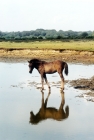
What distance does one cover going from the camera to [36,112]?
12.5 metres

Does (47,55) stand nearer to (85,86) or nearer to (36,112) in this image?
(85,86)

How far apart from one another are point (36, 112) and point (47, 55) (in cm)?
2619

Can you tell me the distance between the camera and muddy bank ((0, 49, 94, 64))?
35.3m

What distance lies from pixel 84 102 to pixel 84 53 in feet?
76.4

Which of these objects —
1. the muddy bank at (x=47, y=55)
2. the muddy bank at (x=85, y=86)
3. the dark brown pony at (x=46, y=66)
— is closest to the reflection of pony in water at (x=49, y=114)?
the muddy bank at (x=85, y=86)

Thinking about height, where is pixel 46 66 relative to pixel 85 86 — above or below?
above

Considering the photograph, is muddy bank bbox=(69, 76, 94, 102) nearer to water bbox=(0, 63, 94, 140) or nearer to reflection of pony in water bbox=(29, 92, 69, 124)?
water bbox=(0, 63, 94, 140)

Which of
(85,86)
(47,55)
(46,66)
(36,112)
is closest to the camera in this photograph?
(36,112)

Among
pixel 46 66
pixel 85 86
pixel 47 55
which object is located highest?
pixel 46 66

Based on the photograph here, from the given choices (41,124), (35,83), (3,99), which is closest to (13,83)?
(35,83)

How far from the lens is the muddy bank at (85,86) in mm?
14992

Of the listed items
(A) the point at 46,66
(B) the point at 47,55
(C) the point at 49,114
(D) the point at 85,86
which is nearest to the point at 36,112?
(C) the point at 49,114

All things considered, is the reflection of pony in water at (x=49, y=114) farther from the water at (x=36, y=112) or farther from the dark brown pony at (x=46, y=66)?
the dark brown pony at (x=46, y=66)

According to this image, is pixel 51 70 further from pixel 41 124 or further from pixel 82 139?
pixel 82 139
